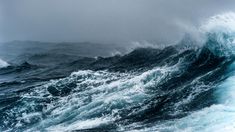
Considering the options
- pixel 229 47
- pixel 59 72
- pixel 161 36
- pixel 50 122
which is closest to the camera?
pixel 50 122

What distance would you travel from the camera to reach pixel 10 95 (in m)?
27.5

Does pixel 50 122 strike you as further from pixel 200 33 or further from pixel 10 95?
pixel 200 33

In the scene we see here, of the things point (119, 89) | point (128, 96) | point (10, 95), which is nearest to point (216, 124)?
point (128, 96)

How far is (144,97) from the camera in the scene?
2089 cm

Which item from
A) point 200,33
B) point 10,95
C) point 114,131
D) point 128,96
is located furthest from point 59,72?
point 114,131

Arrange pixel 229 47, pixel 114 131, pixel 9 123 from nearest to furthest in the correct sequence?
pixel 114 131 → pixel 9 123 → pixel 229 47

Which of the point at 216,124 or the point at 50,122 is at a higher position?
the point at 50,122

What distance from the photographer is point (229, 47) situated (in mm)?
24797

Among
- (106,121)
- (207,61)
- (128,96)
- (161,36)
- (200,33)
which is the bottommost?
(106,121)

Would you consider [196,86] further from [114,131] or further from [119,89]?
[114,131]

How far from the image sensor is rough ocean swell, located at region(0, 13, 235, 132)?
1712 centimetres

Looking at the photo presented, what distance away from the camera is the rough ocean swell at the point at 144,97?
56.2 feet

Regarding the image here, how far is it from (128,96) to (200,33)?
403 inches

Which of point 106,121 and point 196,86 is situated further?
point 196,86
